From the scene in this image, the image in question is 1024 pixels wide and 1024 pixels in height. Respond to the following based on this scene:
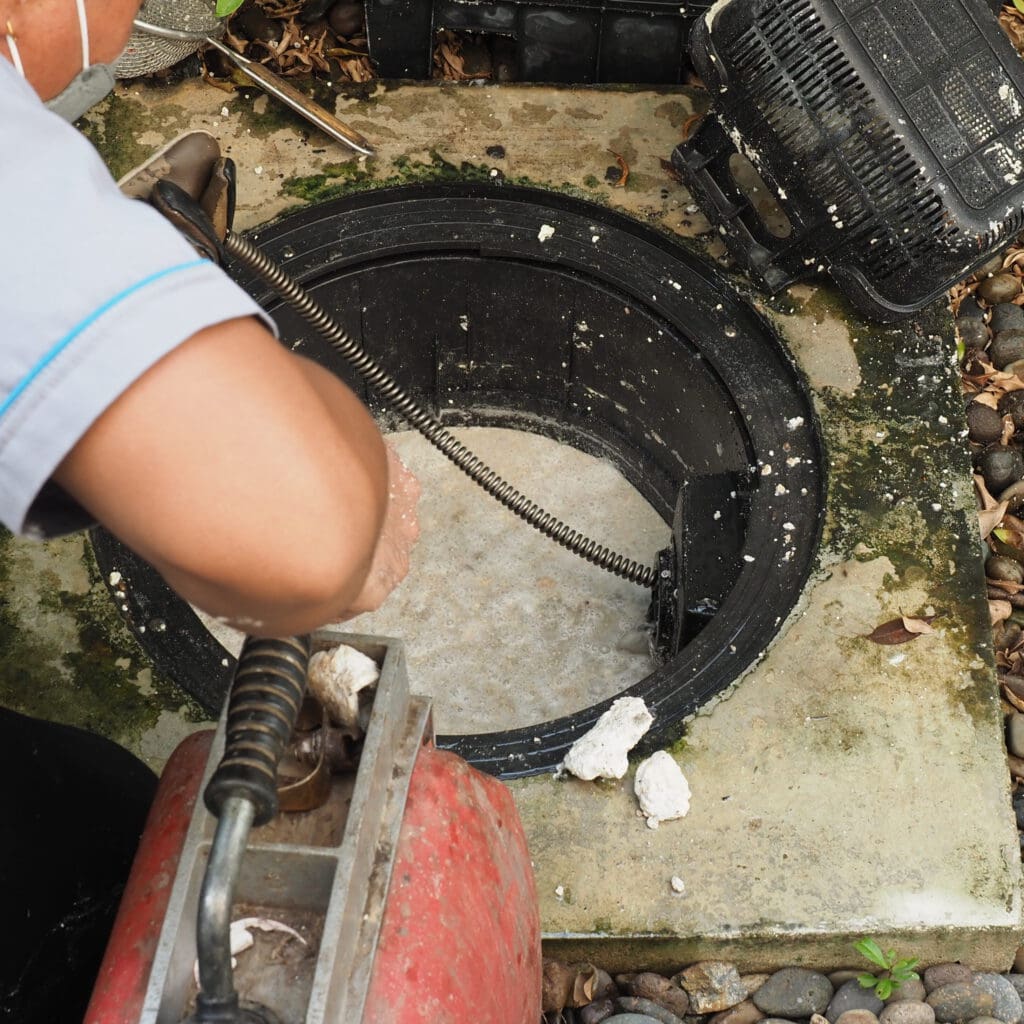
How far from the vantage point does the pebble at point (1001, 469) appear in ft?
9.84

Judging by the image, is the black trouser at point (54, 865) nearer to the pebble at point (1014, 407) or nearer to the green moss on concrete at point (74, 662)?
the green moss on concrete at point (74, 662)

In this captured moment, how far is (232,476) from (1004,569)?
240cm

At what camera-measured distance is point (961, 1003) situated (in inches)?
91.7

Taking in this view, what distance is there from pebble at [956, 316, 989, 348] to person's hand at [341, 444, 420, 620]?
2281mm

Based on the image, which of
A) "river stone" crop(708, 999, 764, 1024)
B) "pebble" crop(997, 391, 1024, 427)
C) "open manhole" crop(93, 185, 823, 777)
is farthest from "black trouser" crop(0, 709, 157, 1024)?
"pebble" crop(997, 391, 1024, 427)

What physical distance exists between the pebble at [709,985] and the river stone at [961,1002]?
39 centimetres

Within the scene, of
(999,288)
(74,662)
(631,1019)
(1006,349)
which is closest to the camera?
(631,1019)

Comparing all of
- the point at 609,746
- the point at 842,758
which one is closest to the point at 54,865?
the point at 609,746

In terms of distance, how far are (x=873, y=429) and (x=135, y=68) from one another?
2.07 metres

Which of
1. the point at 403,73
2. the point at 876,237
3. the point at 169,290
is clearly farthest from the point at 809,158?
the point at 169,290

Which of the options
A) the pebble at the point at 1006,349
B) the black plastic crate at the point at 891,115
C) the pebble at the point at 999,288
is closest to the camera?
the black plastic crate at the point at 891,115

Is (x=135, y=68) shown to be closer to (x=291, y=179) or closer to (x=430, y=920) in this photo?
(x=291, y=179)

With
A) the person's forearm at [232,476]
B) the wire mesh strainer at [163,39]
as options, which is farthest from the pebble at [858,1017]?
the wire mesh strainer at [163,39]

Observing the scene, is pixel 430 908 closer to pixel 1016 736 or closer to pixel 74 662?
pixel 74 662
